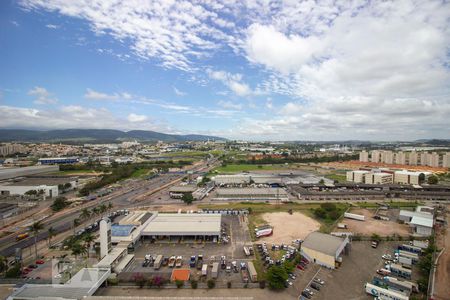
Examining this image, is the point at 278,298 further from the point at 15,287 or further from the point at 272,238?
the point at 15,287

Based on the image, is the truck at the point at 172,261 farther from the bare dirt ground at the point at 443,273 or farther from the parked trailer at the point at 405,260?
the parked trailer at the point at 405,260

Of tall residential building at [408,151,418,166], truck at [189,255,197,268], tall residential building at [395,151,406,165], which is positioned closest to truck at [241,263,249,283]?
truck at [189,255,197,268]

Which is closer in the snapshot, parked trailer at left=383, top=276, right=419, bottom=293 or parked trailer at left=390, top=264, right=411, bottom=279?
parked trailer at left=383, top=276, right=419, bottom=293

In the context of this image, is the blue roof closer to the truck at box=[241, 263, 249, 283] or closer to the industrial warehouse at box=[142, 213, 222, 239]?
the industrial warehouse at box=[142, 213, 222, 239]

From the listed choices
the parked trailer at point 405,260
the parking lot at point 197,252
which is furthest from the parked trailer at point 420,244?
the parking lot at point 197,252

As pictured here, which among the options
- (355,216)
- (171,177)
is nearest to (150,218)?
(355,216)

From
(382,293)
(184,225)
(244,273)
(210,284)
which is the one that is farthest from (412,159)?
(210,284)
